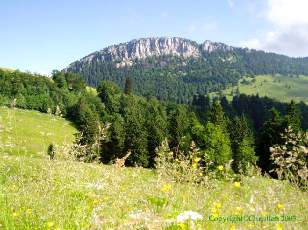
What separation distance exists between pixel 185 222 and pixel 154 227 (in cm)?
45

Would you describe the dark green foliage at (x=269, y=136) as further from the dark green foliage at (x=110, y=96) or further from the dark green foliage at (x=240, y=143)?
the dark green foliage at (x=110, y=96)

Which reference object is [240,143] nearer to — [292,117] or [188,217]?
[292,117]

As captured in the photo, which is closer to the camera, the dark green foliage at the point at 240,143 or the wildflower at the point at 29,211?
the wildflower at the point at 29,211

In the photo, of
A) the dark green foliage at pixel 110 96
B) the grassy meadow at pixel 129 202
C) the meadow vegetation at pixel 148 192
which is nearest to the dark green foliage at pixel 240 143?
the meadow vegetation at pixel 148 192

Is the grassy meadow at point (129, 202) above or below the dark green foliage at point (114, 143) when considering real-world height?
above

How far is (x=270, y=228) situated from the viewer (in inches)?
222

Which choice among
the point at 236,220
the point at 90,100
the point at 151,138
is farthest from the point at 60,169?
the point at 90,100

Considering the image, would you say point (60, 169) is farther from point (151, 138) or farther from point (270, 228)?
point (151, 138)

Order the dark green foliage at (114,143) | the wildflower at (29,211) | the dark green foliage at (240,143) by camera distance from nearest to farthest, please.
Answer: the wildflower at (29,211)
the dark green foliage at (240,143)
the dark green foliage at (114,143)

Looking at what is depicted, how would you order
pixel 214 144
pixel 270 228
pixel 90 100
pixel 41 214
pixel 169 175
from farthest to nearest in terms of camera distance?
pixel 90 100
pixel 214 144
pixel 169 175
pixel 41 214
pixel 270 228

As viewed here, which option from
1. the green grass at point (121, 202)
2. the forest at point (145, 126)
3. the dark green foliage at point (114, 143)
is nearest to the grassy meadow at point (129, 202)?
the green grass at point (121, 202)

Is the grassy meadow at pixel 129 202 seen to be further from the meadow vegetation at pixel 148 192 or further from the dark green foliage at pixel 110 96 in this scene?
the dark green foliage at pixel 110 96

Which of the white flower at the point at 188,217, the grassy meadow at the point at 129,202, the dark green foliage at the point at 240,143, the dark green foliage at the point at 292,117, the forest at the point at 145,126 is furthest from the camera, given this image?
the dark green foliage at the point at 292,117

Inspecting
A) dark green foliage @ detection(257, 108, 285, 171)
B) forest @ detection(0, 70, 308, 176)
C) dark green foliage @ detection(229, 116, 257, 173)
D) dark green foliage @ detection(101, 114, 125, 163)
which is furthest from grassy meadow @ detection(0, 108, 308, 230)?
dark green foliage @ detection(101, 114, 125, 163)
